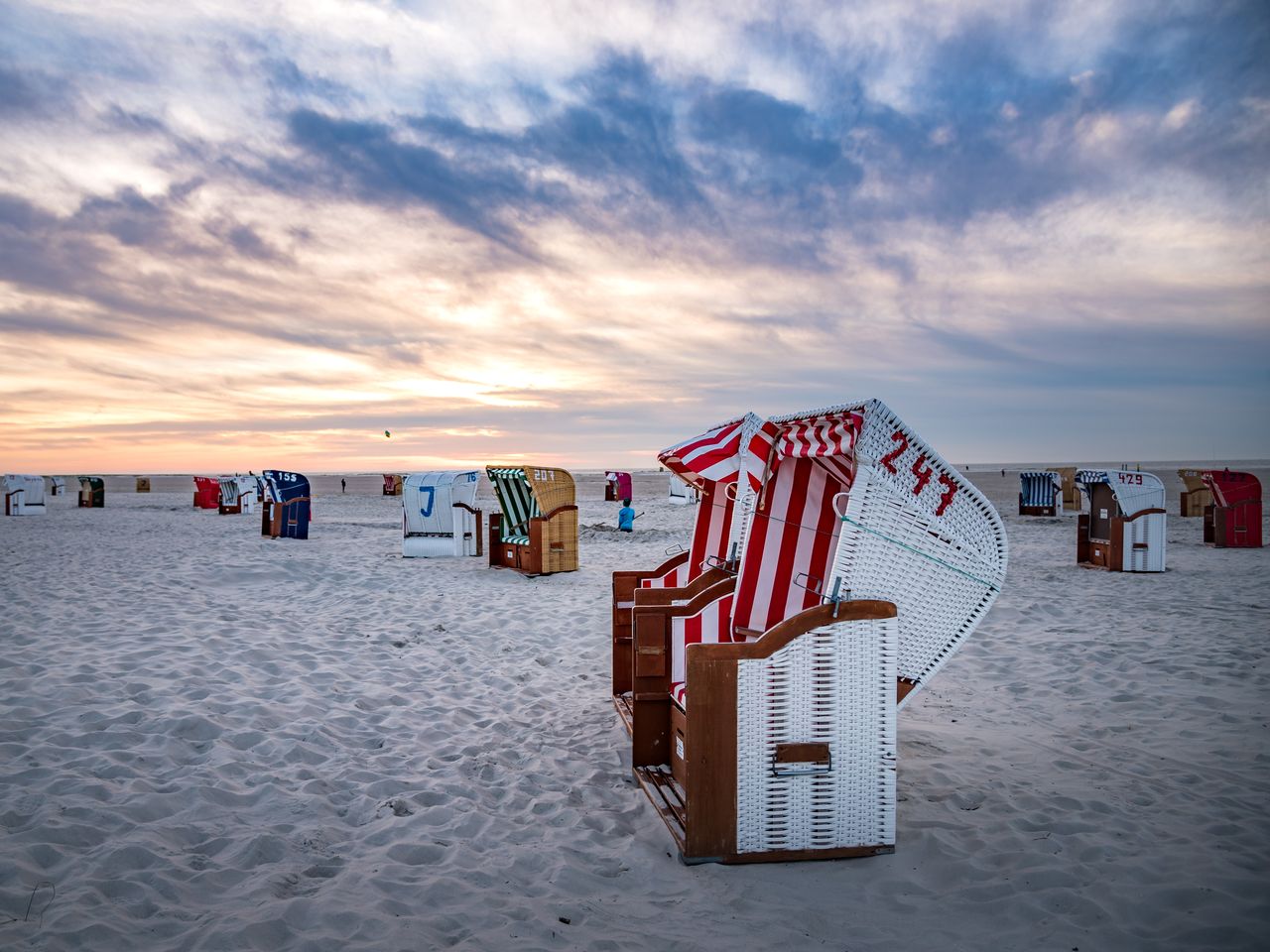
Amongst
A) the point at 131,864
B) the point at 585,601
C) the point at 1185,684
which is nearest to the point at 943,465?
the point at 131,864

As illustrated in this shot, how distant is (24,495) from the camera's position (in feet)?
86.0

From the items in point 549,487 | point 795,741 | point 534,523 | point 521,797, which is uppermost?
point 549,487

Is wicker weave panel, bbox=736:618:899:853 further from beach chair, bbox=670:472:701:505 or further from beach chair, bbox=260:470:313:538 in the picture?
beach chair, bbox=670:472:701:505

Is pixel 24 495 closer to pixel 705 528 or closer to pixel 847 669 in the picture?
pixel 705 528

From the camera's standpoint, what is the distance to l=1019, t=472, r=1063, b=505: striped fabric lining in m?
23.8

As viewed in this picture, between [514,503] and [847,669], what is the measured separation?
10.1 metres

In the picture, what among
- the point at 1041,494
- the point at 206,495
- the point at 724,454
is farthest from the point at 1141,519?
the point at 206,495

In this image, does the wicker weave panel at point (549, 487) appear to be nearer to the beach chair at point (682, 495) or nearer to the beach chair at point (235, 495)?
the beach chair at point (682, 495)

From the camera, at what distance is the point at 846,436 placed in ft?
10.8

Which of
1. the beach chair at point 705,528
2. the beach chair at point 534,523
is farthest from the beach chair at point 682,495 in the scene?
the beach chair at point 705,528

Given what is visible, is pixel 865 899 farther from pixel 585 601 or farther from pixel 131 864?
pixel 585 601

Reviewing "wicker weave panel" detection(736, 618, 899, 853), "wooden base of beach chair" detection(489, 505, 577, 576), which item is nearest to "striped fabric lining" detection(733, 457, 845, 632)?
"wicker weave panel" detection(736, 618, 899, 853)

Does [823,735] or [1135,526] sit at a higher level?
[1135,526]

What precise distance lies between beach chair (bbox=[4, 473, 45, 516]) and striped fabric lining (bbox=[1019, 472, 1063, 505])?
108 ft
